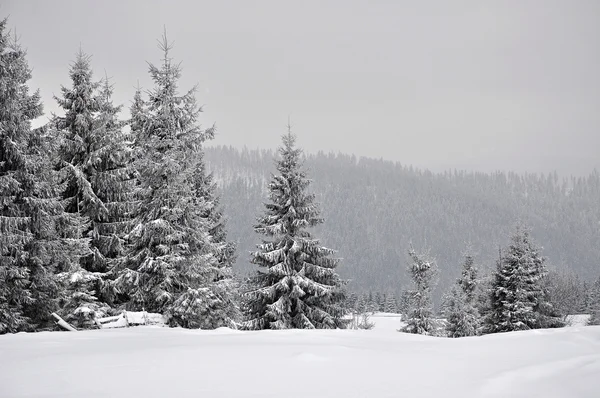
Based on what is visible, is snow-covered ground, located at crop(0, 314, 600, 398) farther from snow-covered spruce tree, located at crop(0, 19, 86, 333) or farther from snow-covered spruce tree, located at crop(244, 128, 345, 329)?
snow-covered spruce tree, located at crop(244, 128, 345, 329)

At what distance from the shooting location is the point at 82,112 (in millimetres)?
17562

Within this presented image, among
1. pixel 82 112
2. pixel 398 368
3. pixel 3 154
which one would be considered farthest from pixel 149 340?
pixel 82 112

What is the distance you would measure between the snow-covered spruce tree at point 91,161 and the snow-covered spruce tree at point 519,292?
2089cm

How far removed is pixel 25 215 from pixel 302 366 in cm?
1312

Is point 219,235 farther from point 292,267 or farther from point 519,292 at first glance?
point 519,292

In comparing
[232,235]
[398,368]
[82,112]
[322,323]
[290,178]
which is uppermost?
[82,112]

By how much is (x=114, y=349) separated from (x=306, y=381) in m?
3.78

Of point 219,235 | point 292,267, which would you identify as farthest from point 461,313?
point 219,235

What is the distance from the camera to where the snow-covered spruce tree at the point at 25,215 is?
1347cm

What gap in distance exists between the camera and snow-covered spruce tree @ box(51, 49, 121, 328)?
17.2m

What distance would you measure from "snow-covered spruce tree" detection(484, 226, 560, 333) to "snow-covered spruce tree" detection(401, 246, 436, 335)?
3.59m

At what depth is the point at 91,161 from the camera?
56.2 ft

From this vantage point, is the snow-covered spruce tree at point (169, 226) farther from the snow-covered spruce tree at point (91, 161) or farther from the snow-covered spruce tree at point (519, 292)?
the snow-covered spruce tree at point (519, 292)

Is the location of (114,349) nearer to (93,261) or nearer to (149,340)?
(149,340)
